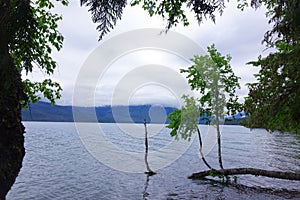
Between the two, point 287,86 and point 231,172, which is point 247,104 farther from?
point 231,172

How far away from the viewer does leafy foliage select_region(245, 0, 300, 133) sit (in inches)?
263

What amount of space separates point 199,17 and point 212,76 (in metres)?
18.0

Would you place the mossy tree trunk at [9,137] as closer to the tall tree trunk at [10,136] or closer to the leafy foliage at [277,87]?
the tall tree trunk at [10,136]

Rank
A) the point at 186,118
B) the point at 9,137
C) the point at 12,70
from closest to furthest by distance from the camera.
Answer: the point at 12,70, the point at 9,137, the point at 186,118

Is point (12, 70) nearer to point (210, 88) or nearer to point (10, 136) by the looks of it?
point (10, 136)

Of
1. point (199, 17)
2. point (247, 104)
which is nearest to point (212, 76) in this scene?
point (247, 104)

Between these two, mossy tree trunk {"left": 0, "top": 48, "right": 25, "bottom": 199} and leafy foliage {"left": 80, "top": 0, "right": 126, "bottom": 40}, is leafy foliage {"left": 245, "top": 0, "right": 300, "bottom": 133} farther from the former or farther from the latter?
mossy tree trunk {"left": 0, "top": 48, "right": 25, "bottom": 199}

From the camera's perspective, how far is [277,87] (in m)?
8.91

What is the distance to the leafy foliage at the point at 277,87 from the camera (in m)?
6.68

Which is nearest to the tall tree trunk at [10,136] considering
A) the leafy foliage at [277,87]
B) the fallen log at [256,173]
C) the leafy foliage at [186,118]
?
the leafy foliage at [277,87]

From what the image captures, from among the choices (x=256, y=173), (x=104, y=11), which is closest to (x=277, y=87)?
(x=104, y=11)

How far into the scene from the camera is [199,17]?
3250 millimetres

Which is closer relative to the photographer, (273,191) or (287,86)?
(287,86)

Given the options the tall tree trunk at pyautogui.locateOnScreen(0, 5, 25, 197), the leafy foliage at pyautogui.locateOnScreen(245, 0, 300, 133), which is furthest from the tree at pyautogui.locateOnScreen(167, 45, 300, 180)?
the tall tree trunk at pyautogui.locateOnScreen(0, 5, 25, 197)
